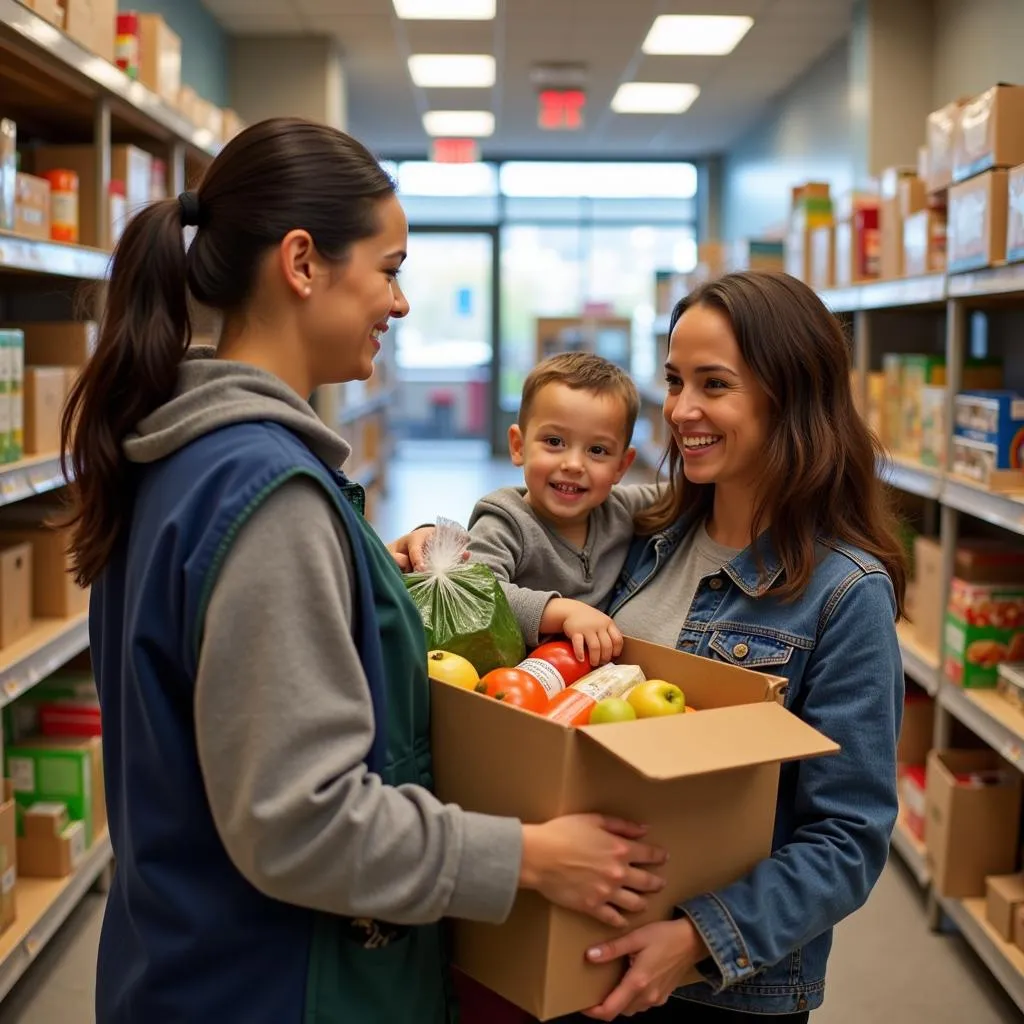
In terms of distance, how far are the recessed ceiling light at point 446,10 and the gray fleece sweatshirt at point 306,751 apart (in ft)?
21.2

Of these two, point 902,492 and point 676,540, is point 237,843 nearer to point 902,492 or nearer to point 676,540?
point 676,540

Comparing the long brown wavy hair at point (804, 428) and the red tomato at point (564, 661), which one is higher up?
the long brown wavy hair at point (804, 428)

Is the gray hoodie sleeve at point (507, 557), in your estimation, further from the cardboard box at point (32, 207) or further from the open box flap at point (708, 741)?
the cardboard box at point (32, 207)

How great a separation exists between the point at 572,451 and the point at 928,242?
2.25m

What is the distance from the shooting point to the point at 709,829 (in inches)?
52.4

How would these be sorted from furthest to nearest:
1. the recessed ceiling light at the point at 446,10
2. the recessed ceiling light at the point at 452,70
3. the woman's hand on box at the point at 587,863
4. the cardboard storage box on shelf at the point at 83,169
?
the recessed ceiling light at the point at 452,70, the recessed ceiling light at the point at 446,10, the cardboard storage box on shelf at the point at 83,169, the woman's hand on box at the point at 587,863

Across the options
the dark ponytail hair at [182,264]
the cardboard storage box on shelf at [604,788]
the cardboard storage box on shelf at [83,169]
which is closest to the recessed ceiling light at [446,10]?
the cardboard storage box on shelf at [83,169]

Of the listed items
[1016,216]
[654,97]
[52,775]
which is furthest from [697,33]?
[52,775]

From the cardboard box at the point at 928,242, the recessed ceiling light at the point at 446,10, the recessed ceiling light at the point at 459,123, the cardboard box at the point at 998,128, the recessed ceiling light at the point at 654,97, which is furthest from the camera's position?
the recessed ceiling light at the point at 459,123

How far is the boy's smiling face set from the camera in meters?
1.91

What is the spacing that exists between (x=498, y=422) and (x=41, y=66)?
11.6 m

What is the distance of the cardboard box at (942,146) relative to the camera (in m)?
3.43

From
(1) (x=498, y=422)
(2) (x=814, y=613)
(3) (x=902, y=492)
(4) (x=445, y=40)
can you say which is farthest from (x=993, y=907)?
(1) (x=498, y=422)

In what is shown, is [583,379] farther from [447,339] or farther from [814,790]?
[447,339]
